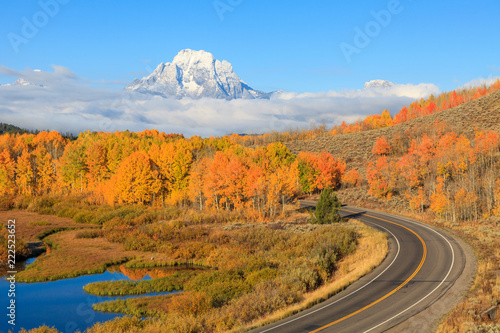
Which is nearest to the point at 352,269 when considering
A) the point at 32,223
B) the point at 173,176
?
the point at 173,176

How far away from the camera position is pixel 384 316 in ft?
63.0

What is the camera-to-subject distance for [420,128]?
109625 mm

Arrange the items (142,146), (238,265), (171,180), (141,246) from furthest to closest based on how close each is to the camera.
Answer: (142,146), (171,180), (141,246), (238,265)

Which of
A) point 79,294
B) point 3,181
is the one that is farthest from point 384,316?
point 3,181

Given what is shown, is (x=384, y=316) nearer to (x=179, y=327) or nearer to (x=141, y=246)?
(x=179, y=327)

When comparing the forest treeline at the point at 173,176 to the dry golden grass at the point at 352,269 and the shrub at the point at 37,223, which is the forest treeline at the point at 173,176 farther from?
the dry golden grass at the point at 352,269

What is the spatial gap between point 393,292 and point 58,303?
25413mm

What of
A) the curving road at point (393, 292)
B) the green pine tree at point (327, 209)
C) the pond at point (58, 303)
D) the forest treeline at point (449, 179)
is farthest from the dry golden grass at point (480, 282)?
the pond at point (58, 303)

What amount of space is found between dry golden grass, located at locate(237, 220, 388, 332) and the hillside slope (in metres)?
70.2

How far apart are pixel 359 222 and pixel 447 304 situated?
2785cm

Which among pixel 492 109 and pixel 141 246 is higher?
pixel 492 109

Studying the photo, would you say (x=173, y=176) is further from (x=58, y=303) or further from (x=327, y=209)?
(x=58, y=303)

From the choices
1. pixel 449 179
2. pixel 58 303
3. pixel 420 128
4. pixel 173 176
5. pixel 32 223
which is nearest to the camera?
pixel 58 303

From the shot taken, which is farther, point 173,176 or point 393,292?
point 173,176
